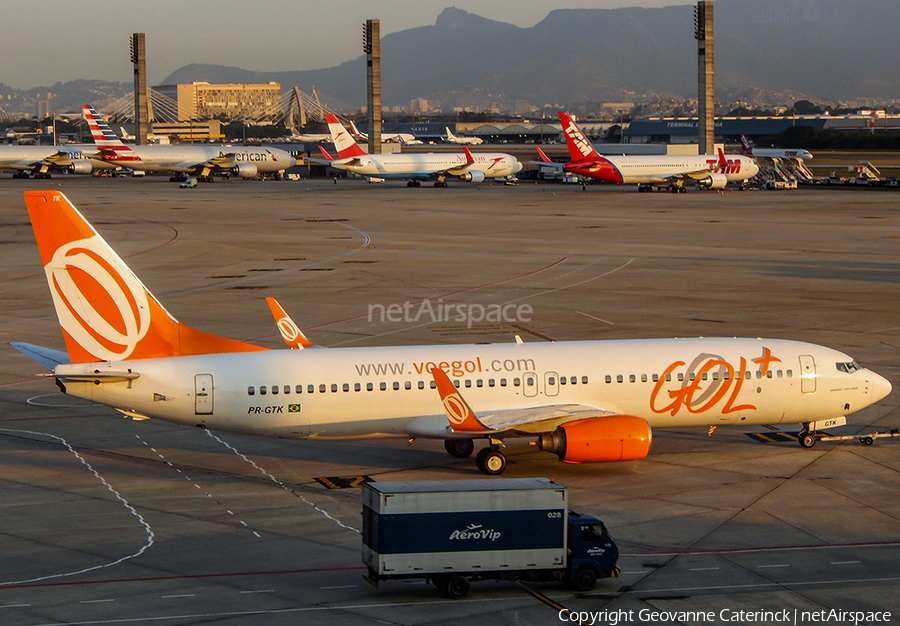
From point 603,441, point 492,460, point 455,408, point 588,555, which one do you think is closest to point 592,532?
point 588,555

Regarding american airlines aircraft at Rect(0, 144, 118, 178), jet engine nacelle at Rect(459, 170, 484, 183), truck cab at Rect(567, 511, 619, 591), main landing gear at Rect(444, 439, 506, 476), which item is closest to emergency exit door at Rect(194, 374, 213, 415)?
main landing gear at Rect(444, 439, 506, 476)

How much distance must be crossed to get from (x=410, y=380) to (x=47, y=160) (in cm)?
16823

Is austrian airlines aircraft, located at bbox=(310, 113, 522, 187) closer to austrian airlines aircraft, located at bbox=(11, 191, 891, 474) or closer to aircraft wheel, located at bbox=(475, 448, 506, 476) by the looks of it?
austrian airlines aircraft, located at bbox=(11, 191, 891, 474)

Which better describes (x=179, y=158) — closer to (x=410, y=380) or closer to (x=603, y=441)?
(x=410, y=380)

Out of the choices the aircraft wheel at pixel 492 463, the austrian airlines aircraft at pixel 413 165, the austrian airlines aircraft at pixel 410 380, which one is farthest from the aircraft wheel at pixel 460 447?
the austrian airlines aircraft at pixel 413 165

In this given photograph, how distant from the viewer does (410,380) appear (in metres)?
30.9

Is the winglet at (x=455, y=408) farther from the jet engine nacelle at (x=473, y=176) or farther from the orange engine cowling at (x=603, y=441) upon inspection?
the jet engine nacelle at (x=473, y=176)

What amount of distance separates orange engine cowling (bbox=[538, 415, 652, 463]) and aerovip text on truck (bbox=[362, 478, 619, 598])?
301 inches

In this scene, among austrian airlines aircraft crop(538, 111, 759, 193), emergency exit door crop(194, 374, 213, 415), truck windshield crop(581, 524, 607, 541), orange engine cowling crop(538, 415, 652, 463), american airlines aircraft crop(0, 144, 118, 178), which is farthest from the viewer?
american airlines aircraft crop(0, 144, 118, 178)

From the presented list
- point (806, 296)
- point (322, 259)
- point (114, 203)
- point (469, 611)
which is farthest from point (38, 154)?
point (469, 611)

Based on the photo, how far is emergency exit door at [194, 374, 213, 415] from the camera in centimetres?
2991

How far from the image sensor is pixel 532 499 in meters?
21.5

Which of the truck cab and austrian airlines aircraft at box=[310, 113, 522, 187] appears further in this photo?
austrian airlines aircraft at box=[310, 113, 522, 187]

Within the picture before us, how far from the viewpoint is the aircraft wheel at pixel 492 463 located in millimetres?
30250
